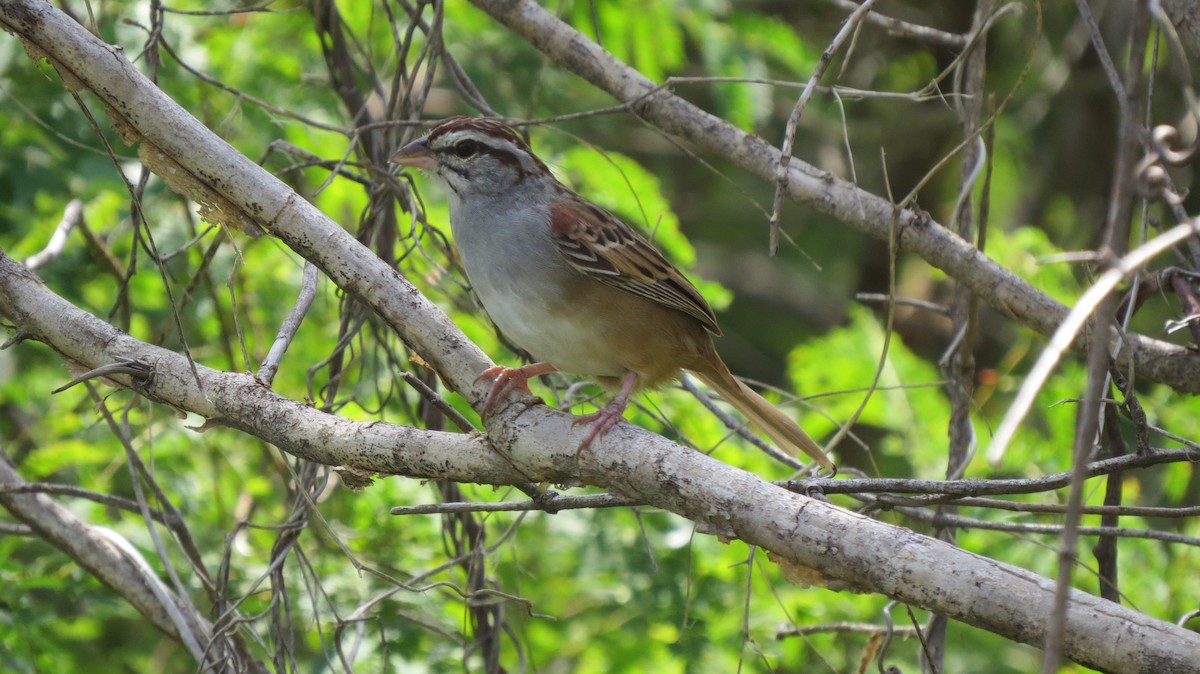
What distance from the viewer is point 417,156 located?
387 centimetres

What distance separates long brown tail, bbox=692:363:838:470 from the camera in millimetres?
3947

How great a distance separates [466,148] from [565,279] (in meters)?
0.64

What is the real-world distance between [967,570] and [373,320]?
8.56 feet

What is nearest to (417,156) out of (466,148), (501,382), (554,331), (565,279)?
(466,148)

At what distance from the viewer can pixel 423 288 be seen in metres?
4.81

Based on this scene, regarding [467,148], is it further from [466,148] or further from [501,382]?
[501,382]

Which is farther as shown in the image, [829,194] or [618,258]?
[618,258]

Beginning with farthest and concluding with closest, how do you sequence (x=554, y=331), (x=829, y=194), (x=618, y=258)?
(x=618, y=258) < (x=829, y=194) < (x=554, y=331)

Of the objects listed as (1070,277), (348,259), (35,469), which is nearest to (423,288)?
(35,469)

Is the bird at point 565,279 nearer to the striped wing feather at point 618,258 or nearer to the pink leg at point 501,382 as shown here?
the striped wing feather at point 618,258

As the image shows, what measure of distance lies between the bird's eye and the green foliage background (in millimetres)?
282

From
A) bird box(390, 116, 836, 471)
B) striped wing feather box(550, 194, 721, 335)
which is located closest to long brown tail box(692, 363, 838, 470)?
bird box(390, 116, 836, 471)

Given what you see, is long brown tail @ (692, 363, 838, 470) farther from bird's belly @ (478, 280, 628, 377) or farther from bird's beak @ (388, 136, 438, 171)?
Answer: bird's beak @ (388, 136, 438, 171)

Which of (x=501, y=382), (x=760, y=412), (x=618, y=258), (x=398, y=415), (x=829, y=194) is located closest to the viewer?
(x=501, y=382)
